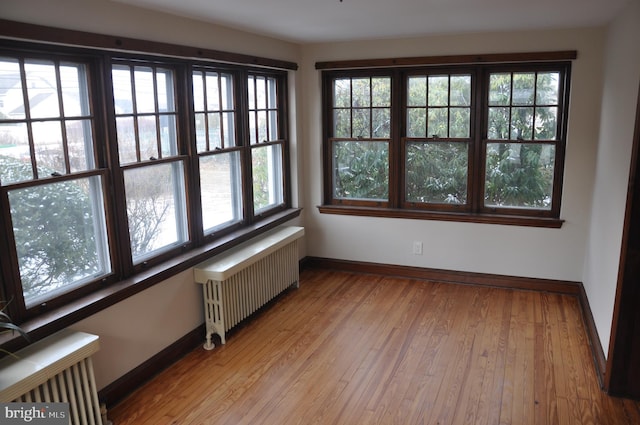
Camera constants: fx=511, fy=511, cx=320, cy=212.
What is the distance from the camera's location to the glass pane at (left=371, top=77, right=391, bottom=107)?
16.6 ft

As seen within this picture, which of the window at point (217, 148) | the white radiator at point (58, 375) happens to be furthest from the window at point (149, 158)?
the white radiator at point (58, 375)

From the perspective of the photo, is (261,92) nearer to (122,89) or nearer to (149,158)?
(149,158)

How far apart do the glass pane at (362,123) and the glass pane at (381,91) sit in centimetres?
14

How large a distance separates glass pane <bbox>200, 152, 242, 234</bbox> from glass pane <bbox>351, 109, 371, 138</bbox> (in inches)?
56.5

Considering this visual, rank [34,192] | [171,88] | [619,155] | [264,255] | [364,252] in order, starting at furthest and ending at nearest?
1. [364,252]
2. [264,255]
3. [171,88]
4. [619,155]
5. [34,192]

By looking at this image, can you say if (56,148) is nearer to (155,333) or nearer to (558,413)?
(155,333)

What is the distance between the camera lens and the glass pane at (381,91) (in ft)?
16.6

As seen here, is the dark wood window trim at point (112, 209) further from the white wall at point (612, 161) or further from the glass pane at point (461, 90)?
the white wall at point (612, 161)

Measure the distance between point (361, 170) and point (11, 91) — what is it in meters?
3.44

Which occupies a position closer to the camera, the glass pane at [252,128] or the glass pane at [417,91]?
the glass pane at [252,128]

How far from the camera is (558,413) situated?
295cm

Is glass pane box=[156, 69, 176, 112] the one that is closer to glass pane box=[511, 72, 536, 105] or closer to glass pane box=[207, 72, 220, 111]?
glass pane box=[207, 72, 220, 111]

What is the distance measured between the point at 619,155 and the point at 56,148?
3448 mm

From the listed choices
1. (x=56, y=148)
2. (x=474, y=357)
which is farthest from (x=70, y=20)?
(x=474, y=357)
